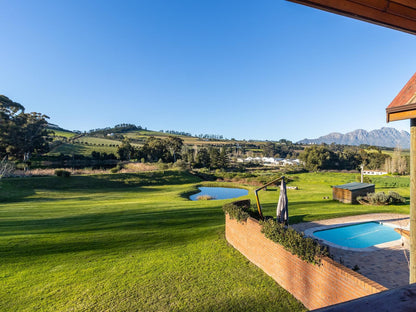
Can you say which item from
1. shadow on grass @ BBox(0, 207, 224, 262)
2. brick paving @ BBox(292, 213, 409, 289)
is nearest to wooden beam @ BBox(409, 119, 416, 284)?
brick paving @ BBox(292, 213, 409, 289)

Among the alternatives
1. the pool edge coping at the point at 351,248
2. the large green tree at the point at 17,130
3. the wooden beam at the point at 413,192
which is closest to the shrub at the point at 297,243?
the wooden beam at the point at 413,192

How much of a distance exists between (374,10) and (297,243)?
4189mm

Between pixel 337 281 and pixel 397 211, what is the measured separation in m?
12.5

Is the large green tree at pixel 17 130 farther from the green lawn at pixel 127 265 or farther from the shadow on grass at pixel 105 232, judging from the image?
the shadow on grass at pixel 105 232

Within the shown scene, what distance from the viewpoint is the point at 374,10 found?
1.39 metres

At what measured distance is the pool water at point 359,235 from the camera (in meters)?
8.55

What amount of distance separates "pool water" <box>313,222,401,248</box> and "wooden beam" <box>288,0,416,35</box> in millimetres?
8823

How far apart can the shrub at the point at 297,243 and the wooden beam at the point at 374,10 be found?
3752 millimetres

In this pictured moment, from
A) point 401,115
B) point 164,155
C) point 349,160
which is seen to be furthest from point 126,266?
point 349,160

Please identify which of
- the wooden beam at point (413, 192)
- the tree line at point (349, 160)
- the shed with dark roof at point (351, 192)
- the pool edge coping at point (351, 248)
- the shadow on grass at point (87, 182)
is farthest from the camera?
the tree line at point (349, 160)

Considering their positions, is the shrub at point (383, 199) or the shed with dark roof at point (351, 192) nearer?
the shrub at point (383, 199)

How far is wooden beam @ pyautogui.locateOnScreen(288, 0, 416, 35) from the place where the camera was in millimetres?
1315

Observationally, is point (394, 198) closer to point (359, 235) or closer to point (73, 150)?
point (359, 235)

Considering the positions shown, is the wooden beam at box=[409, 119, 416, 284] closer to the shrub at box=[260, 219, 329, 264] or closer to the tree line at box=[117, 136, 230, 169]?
the shrub at box=[260, 219, 329, 264]
